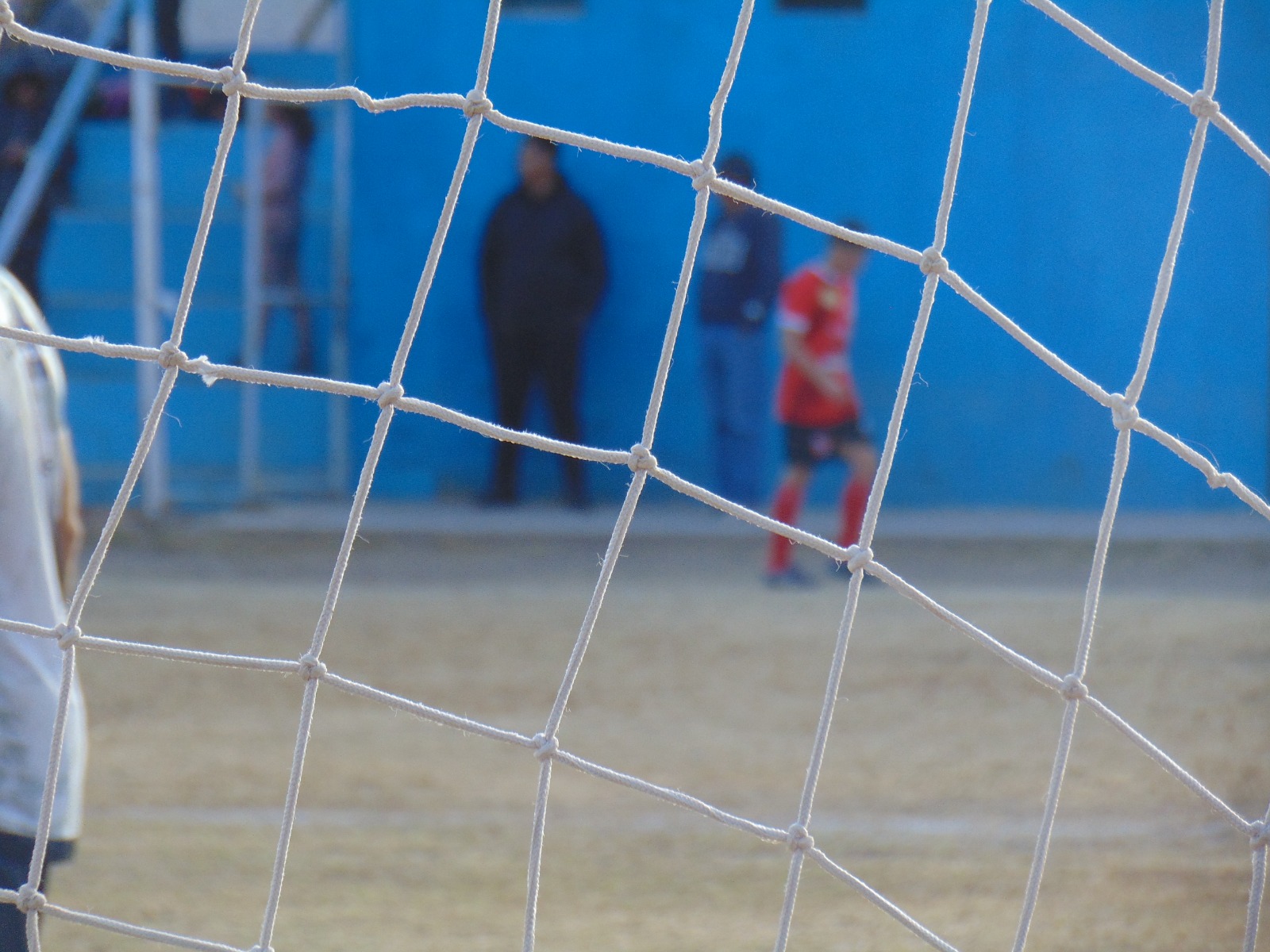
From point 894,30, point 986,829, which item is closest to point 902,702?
point 986,829

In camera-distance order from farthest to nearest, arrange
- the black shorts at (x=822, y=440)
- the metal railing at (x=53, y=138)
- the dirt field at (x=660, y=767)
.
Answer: the metal railing at (x=53, y=138)
the black shorts at (x=822, y=440)
the dirt field at (x=660, y=767)

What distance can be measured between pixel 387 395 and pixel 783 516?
510cm

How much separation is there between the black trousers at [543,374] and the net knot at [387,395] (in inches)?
277

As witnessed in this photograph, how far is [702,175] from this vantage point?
75.7 inches

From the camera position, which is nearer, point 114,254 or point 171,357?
point 171,357

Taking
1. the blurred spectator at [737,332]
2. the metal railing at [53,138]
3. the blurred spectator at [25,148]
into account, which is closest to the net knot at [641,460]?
the blurred spectator at [737,332]

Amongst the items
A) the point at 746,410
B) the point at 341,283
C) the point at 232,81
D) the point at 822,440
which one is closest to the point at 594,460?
the point at 232,81

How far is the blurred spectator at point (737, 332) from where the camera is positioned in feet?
27.8

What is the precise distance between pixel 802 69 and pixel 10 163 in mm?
4478

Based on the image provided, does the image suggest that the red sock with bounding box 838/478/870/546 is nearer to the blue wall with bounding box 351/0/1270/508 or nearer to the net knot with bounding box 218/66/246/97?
the blue wall with bounding box 351/0/1270/508

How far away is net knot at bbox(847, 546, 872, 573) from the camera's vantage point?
6.19 ft

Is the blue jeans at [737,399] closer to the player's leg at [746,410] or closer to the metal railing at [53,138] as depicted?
the player's leg at [746,410]

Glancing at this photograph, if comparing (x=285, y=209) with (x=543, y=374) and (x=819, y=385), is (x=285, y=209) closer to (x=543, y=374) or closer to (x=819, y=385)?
(x=543, y=374)

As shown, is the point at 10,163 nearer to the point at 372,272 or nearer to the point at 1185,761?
the point at 372,272
